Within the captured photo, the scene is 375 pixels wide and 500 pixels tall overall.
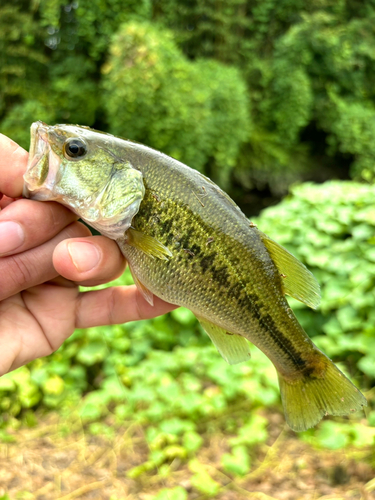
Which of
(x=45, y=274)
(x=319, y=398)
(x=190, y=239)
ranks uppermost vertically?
(x=190, y=239)

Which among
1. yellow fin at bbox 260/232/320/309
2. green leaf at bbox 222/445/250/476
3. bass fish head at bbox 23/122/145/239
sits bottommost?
green leaf at bbox 222/445/250/476

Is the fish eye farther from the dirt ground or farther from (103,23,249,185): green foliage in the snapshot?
(103,23,249,185): green foliage

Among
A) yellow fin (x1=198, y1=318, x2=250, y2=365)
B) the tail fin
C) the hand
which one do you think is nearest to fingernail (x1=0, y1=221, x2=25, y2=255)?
the hand

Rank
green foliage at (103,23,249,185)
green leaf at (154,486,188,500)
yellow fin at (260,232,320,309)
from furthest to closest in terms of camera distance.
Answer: green foliage at (103,23,249,185) < green leaf at (154,486,188,500) < yellow fin at (260,232,320,309)

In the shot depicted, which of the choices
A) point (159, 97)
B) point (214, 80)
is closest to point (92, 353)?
point (159, 97)

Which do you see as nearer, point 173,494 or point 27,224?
point 27,224

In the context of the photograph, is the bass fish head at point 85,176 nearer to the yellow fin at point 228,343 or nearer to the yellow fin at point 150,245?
the yellow fin at point 150,245

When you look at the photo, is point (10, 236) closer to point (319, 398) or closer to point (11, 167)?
point (11, 167)
